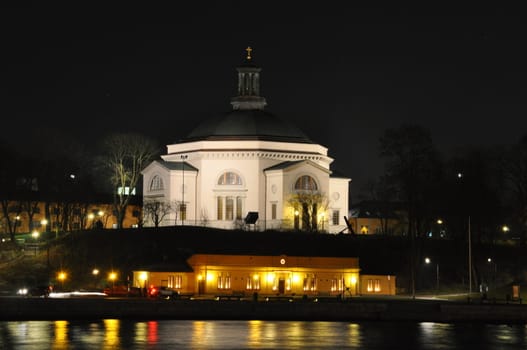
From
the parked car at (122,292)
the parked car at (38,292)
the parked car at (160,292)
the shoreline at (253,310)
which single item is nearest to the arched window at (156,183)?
the parked car at (160,292)

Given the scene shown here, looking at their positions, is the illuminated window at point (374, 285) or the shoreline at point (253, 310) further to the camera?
the illuminated window at point (374, 285)

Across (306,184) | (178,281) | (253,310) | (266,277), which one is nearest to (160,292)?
(178,281)

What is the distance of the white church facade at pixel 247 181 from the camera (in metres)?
132

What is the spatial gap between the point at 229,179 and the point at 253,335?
6283cm

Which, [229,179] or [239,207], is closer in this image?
[239,207]

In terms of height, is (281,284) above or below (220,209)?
below

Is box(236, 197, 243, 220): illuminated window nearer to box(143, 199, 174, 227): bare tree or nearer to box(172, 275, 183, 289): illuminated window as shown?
box(143, 199, 174, 227): bare tree

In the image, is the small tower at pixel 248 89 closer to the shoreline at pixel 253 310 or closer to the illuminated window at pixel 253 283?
the illuminated window at pixel 253 283

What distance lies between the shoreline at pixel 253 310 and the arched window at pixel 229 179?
5041 cm

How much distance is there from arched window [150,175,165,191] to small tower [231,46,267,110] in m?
12.6

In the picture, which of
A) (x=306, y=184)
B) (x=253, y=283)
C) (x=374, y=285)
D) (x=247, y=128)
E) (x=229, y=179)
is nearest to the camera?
(x=253, y=283)

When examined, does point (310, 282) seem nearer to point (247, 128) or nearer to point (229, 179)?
point (229, 179)

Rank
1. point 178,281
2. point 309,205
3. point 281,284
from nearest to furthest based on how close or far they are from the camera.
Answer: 1. point 178,281
2. point 281,284
3. point 309,205

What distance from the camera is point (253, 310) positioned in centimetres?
8275
